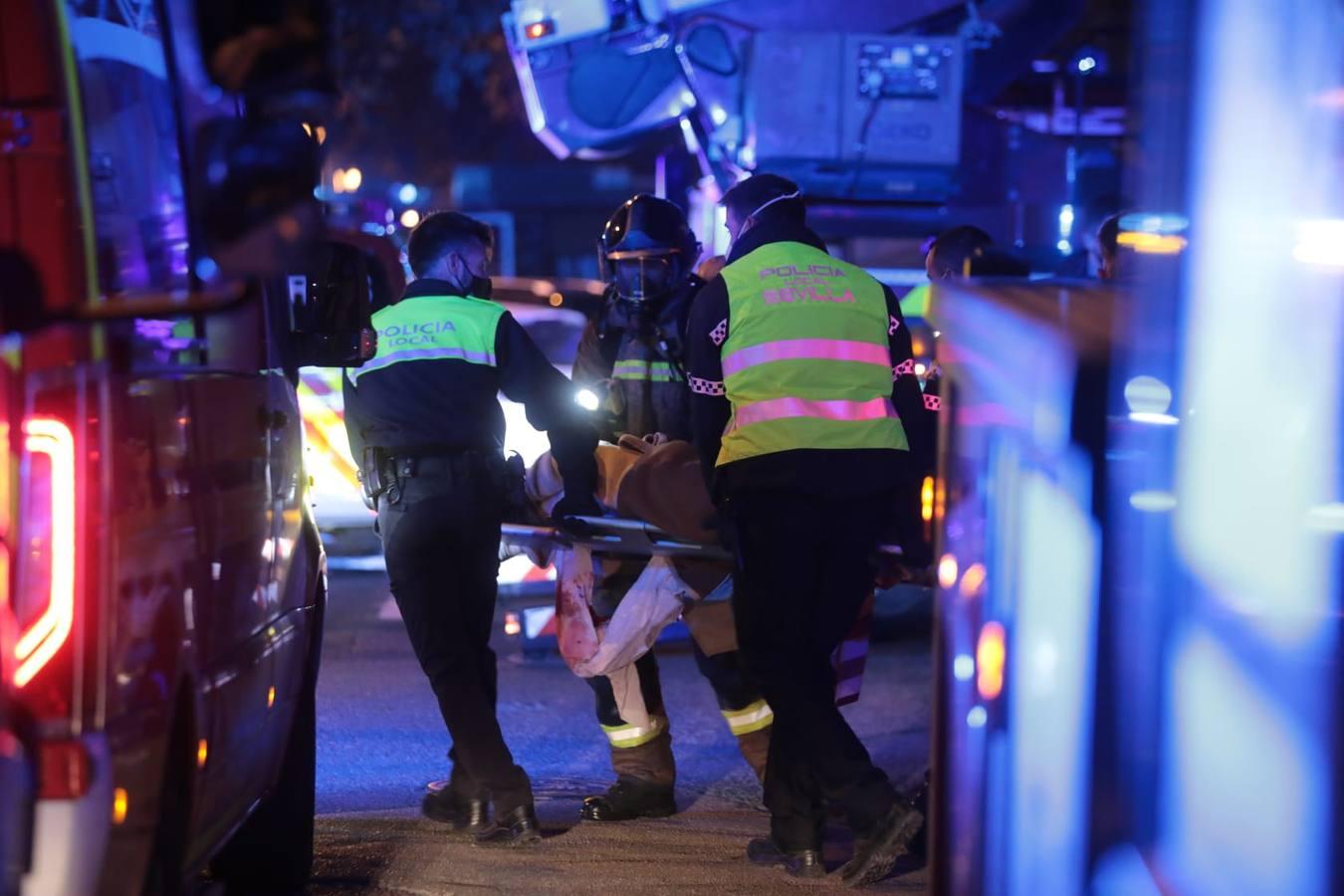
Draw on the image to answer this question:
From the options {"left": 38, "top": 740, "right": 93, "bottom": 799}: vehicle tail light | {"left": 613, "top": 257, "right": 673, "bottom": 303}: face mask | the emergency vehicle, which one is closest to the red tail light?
the emergency vehicle

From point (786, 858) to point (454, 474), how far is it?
1441mm

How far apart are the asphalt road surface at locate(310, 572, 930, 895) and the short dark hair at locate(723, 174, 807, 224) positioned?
181 cm

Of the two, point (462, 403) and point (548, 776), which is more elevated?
point (462, 403)

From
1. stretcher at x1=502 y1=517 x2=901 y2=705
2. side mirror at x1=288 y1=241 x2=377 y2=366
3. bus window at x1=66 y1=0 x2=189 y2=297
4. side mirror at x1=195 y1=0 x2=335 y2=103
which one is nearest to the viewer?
side mirror at x1=195 y1=0 x2=335 y2=103

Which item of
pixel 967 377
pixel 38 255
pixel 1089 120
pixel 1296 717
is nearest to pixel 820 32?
pixel 1089 120

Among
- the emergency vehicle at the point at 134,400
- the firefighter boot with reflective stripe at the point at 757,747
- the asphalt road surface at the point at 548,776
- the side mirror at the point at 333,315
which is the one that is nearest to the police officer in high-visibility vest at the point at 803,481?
the asphalt road surface at the point at 548,776

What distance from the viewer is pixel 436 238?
5.70m

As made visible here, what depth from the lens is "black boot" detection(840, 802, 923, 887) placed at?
5074 millimetres

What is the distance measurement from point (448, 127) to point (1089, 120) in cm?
2384

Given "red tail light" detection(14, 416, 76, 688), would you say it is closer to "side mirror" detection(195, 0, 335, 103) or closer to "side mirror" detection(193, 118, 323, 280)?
"side mirror" detection(193, 118, 323, 280)

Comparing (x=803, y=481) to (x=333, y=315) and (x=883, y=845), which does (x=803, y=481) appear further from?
(x=333, y=315)

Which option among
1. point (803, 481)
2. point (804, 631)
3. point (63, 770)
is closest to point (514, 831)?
point (804, 631)

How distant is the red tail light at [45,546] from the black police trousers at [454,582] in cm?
268

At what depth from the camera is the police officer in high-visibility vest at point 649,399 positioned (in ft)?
19.2
